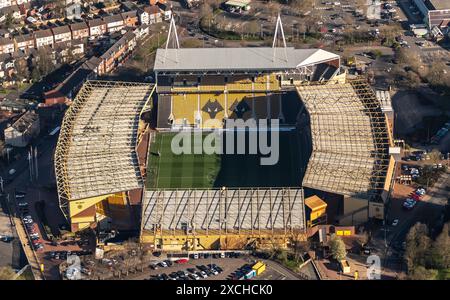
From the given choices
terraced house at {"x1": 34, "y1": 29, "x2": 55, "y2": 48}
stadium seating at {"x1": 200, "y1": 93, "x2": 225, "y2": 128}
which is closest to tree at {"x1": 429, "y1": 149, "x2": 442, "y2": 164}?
stadium seating at {"x1": 200, "y1": 93, "x2": 225, "y2": 128}

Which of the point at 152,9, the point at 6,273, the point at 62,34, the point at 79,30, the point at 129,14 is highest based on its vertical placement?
the point at 152,9

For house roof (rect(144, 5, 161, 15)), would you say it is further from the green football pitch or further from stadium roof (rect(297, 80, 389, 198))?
stadium roof (rect(297, 80, 389, 198))

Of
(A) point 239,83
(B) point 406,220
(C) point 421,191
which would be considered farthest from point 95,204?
(C) point 421,191

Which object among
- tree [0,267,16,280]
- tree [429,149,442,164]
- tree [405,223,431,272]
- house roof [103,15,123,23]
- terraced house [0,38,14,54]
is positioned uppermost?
house roof [103,15,123,23]

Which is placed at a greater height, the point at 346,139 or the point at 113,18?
the point at 113,18

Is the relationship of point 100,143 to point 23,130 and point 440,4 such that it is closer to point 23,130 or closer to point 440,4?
point 23,130

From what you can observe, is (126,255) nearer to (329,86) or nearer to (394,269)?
(394,269)
